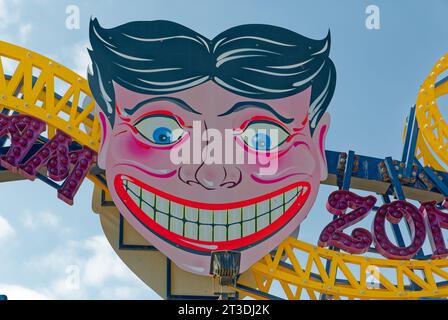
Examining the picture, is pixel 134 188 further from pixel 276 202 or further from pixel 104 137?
pixel 276 202

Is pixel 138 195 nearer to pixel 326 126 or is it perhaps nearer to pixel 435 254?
pixel 326 126

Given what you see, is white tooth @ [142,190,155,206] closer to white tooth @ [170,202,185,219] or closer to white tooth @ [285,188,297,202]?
white tooth @ [170,202,185,219]

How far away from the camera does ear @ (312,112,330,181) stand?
52.4 feet

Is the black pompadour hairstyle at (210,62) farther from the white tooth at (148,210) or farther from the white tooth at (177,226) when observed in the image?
the white tooth at (177,226)

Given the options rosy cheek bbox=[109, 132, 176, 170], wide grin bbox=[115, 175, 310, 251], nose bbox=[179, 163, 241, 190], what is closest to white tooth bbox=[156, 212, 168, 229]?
wide grin bbox=[115, 175, 310, 251]

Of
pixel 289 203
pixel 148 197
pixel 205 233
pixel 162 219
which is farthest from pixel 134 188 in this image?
pixel 289 203

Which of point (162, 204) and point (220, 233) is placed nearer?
point (220, 233)

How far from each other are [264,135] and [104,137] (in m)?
2.91

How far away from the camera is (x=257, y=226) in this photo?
1534 cm

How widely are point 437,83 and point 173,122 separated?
19.4 ft

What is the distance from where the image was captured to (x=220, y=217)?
1530 cm
